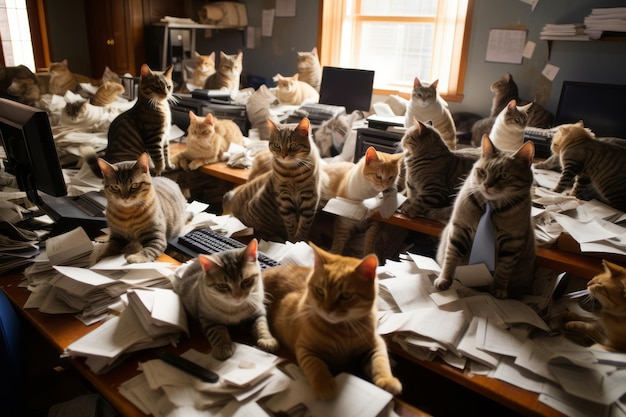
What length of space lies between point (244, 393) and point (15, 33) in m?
5.95

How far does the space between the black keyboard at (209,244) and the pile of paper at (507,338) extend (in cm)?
48

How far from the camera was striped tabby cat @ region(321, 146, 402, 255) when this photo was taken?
2.21 m

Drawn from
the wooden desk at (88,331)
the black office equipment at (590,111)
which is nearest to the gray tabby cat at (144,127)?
the wooden desk at (88,331)

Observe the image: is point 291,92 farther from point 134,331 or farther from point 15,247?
point 134,331

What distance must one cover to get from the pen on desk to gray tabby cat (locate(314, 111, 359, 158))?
2224 mm

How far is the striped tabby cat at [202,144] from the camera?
2979mm

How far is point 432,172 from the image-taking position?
83.7 inches

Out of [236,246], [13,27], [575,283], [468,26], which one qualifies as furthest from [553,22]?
[13,27]

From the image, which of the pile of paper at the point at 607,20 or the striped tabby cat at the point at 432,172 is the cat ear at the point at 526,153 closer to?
the striped tabby cat at the point at 432,172

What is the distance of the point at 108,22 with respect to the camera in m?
5.25

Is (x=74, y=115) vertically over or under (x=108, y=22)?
under

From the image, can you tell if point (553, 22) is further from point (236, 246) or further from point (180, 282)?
point (180, 282)

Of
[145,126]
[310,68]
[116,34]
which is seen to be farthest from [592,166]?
[116,34]

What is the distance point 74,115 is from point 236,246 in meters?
2.34
